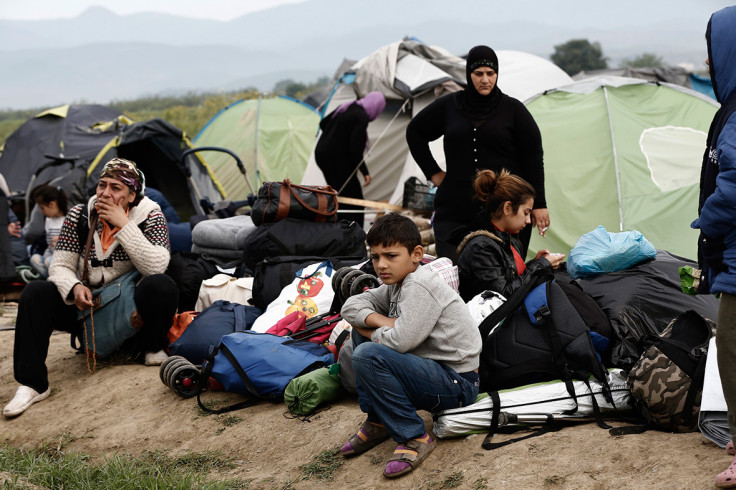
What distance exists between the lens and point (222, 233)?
21.4 feet

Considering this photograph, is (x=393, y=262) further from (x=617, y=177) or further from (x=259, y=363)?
(x=617, y=177)

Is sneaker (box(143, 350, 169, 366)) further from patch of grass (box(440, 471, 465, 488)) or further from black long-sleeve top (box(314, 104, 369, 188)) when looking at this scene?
black long-sleeve top (box(314, 104, 369, 188))

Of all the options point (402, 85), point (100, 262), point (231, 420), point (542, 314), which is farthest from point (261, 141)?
point (542, 314)

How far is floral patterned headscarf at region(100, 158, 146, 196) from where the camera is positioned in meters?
5.17

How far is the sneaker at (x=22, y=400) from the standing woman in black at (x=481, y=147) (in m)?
2.84

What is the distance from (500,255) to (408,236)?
3.37 feet

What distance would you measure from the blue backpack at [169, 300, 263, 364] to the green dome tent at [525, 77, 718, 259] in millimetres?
2827

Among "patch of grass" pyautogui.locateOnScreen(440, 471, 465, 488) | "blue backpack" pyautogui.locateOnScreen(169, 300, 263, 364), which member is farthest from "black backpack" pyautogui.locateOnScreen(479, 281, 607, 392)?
"blue backpack" pyautogui.locateOnScreen(169, 300, 263, 364)

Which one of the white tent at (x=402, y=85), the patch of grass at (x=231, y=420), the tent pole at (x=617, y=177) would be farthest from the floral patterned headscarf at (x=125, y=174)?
the white tent at (x=402, y=85)

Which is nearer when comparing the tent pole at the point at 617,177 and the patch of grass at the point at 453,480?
the patch of grass at the point at 453,480

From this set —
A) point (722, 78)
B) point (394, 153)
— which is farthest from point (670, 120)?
point (722, 78)

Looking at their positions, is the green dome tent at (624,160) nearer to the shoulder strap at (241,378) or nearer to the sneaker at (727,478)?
the shoulder strap at (241,378)

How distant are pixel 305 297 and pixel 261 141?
754 centimetres

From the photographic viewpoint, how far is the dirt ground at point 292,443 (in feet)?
9.78
